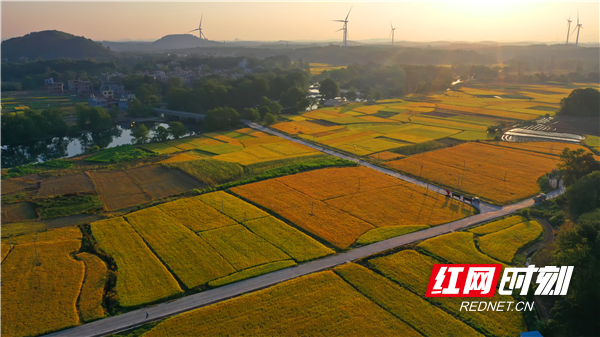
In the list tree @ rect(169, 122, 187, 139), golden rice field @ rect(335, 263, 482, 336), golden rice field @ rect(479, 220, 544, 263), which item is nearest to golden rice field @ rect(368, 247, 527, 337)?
golden rice field @ rect(335, 263, 482, 336)

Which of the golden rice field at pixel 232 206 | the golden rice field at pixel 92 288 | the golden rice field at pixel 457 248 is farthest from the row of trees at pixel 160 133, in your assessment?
the golden rice field at pixel 457 248

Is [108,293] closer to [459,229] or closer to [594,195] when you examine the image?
[459,229]

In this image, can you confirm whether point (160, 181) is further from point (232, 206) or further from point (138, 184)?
point (232, 206)

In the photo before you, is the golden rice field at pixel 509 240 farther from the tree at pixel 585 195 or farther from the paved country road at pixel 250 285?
the tree at pixel 585 195

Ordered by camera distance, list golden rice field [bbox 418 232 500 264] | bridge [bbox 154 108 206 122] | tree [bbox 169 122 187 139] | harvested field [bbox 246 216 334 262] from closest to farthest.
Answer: golden rice field [bbox 418 232 500 264], harvested field [bbox 246 216 334 262], tree [bbox 169 122 187 139], bridge [bbox 154 108 206 122]

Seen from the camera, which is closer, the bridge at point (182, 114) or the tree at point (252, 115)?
the tree at point (252, 115)

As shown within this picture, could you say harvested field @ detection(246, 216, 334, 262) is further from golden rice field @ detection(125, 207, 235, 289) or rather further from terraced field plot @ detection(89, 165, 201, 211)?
terraced field plot @ detection(89, 165, 201, 211)
